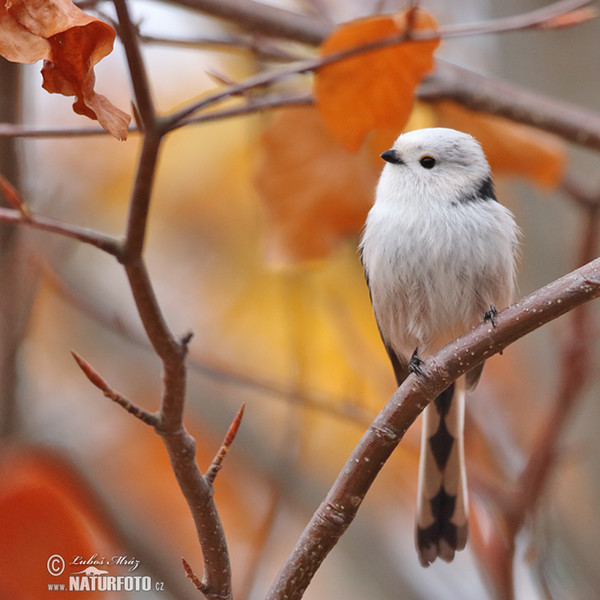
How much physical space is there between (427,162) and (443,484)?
0.61 m

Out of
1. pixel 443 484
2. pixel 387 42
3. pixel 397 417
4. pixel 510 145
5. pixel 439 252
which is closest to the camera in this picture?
pixel 397 417

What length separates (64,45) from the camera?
2.53 feet

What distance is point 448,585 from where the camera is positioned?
1.99 m

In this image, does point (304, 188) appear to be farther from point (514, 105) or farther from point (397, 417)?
point (397, 417)

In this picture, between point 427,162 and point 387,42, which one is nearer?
point 387,42

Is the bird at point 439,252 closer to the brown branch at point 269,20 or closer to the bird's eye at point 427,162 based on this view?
the bird's eye at point 427,162

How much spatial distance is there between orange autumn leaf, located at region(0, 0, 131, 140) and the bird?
699 mm

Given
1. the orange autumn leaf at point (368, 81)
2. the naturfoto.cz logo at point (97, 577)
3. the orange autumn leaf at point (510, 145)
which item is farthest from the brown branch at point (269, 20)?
the naturfoto.cz logo at point (97, 577)

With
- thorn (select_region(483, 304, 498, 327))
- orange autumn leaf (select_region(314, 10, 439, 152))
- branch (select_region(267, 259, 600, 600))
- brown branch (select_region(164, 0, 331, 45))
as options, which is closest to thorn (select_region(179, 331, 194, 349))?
branch (select_region(267, 259, 600, 600))

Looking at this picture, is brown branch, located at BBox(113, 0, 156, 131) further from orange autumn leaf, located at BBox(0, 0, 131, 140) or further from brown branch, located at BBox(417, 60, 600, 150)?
brown branch, located at BBox(417, 60, 600, 150)

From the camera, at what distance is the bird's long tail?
132 centimetres

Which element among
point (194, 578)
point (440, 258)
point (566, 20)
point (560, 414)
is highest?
point (566, 20)

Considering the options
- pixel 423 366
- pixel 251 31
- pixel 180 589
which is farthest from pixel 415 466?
pixel 423 366

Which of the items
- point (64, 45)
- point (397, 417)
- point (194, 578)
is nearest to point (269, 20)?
point (64, 45)
